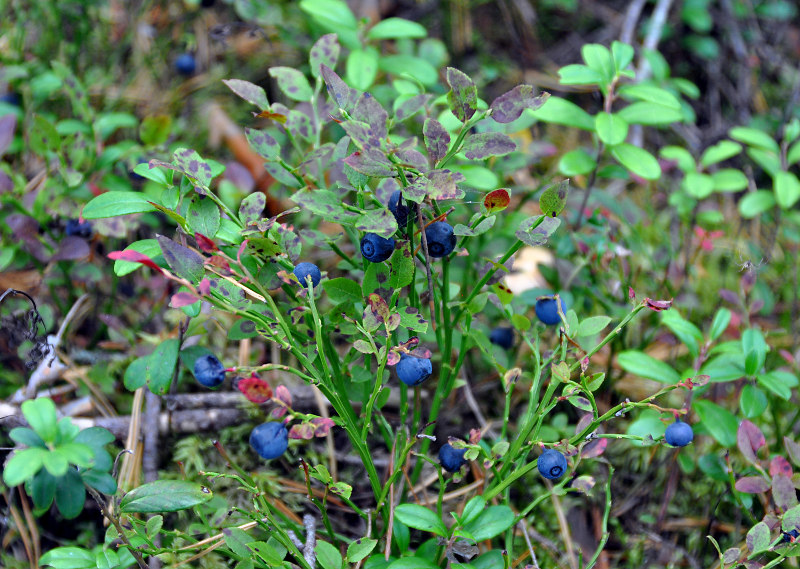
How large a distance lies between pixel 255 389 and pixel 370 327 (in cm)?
23

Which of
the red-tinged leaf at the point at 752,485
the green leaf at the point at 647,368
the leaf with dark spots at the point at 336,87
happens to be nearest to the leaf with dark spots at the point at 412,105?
the leaf with dark spots at the point at 336,87

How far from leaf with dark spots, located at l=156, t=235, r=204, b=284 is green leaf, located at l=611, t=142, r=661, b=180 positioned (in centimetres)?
118

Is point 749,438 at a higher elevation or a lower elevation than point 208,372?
lower

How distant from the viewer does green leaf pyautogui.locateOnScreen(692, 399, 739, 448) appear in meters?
1.54

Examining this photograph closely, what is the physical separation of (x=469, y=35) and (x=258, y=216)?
7.17 ft

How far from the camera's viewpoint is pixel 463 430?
1.83 meters

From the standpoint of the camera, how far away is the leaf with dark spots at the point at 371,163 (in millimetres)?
1055

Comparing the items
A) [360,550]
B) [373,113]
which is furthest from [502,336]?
[373,113]

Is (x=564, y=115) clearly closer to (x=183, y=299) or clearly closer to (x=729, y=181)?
(x=729, y=181)

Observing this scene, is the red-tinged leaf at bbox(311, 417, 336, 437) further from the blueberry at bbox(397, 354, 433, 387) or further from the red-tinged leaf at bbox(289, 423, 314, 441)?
the blueberry at bbox(397, 354, 433, 387)

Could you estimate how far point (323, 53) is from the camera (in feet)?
4.76

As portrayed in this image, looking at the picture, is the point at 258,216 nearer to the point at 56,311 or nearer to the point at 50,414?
the point at 50,414

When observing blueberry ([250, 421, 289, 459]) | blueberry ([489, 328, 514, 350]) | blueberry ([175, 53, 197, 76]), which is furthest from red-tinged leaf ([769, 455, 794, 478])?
blueberry ([175, 53, 197, 76])

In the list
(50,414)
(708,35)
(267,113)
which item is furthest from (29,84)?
(708,35)
